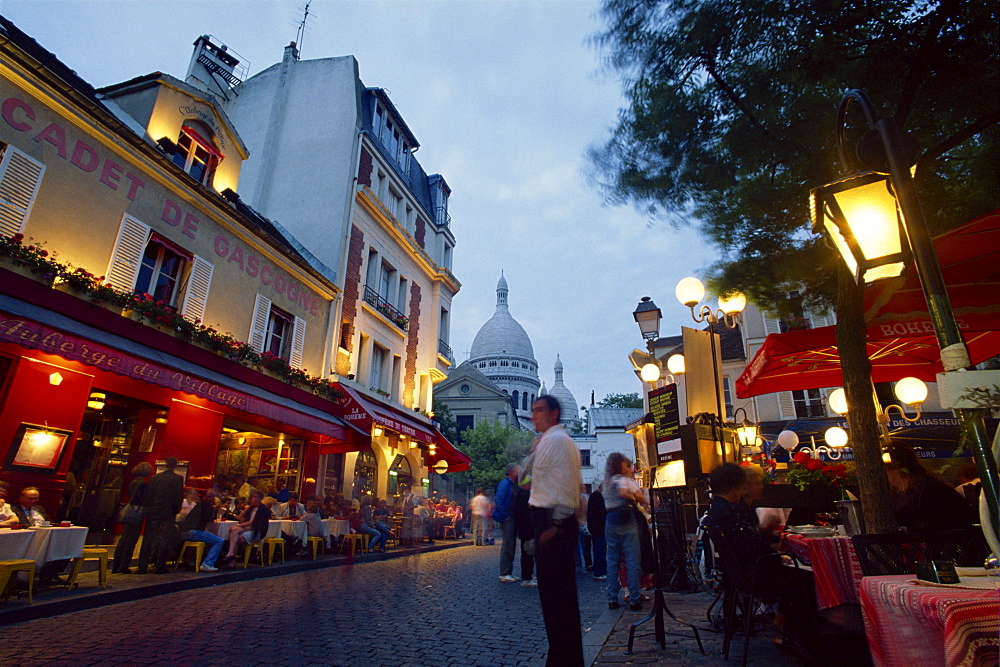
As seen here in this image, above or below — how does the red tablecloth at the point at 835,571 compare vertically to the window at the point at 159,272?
below

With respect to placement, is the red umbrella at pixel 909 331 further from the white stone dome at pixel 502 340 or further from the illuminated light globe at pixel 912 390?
the white stone dome at pixel 502 340

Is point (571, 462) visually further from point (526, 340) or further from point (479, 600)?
point (526, 340)

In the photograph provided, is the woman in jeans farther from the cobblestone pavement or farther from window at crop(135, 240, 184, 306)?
window at crop(135, 240, 184, 306)

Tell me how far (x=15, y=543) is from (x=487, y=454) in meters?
35.6

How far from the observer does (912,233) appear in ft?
6.78

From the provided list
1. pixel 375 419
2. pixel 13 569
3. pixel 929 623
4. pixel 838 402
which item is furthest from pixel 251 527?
pixel 838 402

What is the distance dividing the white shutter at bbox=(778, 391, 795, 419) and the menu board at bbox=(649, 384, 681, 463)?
49.9 feet

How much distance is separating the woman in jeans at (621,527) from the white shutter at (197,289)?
9.16m

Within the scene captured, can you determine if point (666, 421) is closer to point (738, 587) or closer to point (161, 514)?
point (738, 587)

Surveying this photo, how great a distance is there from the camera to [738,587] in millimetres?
3660

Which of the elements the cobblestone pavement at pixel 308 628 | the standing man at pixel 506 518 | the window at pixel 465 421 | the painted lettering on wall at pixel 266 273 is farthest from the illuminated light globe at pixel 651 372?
the window at pixel 465 421

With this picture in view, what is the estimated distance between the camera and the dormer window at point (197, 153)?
1205cm

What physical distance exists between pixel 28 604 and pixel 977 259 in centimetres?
952

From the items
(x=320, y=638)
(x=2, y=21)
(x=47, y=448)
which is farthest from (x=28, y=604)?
(x=2, y=21)
